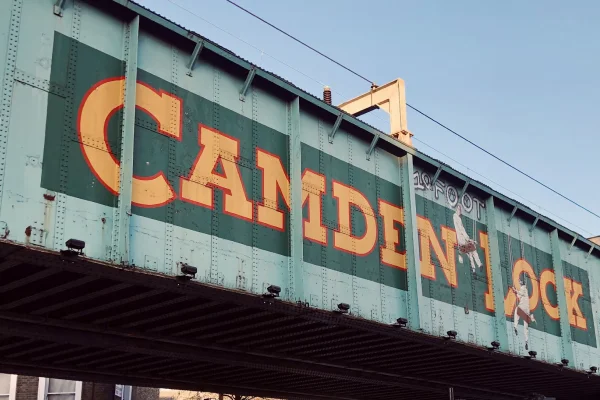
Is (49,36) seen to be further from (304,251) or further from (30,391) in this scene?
(30,391)

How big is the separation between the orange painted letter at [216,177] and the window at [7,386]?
2107cm

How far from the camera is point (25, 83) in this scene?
1234 centimetres

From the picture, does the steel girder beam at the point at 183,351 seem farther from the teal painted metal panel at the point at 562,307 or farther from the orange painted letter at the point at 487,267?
the teal painted metal panel at the point at 562,307

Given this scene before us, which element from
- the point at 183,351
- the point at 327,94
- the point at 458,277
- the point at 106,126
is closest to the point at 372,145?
the point at 327,94

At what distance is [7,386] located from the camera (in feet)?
104

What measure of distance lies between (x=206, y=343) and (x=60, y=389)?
663 inches

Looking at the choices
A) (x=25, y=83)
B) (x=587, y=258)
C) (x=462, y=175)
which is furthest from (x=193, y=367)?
(x=587, y=258)

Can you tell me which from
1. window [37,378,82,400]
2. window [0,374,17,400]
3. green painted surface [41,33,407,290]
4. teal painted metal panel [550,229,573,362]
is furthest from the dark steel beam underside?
window [0,374,17,400]

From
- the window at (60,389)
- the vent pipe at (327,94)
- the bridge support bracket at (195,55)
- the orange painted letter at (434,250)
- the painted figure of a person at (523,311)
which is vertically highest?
the vent pipe at (327,94)

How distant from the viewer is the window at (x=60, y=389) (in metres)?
32.3

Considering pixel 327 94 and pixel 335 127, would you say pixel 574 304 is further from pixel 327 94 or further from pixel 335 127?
pixel 335 127

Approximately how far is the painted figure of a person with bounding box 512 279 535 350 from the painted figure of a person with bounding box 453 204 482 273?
254cm

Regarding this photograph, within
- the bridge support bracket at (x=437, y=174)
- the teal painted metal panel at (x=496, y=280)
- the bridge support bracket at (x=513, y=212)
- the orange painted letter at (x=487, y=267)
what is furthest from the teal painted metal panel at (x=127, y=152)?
the bridge support bracket at (x=513, y=212)

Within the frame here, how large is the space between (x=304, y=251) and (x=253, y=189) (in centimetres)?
215
